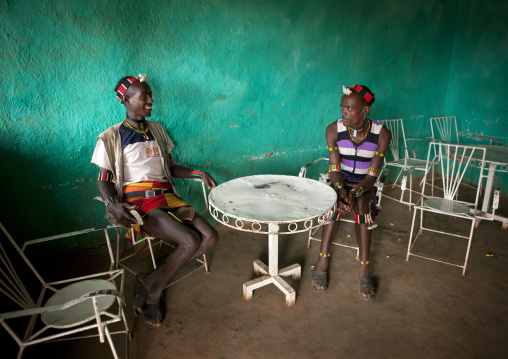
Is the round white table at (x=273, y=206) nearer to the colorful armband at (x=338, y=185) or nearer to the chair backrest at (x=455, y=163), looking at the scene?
the colorful armband at (x=338, y=185)

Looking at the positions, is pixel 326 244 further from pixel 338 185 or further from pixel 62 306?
pixel 62 306

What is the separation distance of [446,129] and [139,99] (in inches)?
198

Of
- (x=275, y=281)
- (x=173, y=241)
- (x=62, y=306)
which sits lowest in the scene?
(x=275, y=281)

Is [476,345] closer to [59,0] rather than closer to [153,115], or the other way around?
[153,115]

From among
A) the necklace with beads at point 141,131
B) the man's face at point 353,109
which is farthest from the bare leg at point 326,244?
the necklace with beads at point 141,131

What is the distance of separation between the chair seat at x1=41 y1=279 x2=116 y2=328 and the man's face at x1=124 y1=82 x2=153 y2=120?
127 centimetres

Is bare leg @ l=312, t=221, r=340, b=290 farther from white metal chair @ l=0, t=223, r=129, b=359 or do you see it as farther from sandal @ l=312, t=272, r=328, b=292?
white metal chair @ l=0, t=223, r=129, b=359

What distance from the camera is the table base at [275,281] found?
7.95ft

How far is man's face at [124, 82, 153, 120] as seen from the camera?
2330 mm

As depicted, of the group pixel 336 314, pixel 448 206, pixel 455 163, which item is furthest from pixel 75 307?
pixel 455 163

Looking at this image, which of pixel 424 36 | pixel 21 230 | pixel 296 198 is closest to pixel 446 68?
pixel 424 36

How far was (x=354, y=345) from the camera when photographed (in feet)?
6.75

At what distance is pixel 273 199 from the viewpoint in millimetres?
2238

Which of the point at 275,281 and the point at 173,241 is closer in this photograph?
the point at 173,241
